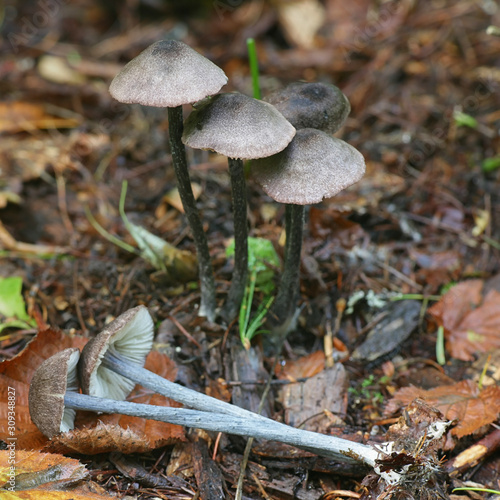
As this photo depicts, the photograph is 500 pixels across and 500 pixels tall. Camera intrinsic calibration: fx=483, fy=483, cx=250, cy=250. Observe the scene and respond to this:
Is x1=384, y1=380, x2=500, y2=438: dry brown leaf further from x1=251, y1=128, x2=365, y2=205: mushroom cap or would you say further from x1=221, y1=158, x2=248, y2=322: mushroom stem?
x1=251, y1=128, x2=365, y2=205: mushroom cap

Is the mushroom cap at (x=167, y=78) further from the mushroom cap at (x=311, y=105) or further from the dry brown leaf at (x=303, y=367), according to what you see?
the dry brown leaf at (x=303, y=367)

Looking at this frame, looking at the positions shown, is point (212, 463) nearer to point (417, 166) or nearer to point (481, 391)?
point (481, 391)

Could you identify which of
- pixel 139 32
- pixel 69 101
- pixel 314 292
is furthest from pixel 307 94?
pixel 139 32

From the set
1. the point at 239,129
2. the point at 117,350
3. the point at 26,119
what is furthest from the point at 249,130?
the point at 26,119

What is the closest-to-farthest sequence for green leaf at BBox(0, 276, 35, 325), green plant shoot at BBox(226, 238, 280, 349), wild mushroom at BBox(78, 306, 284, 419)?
wild mushroom at BBox(78, 306, 284, 419) → green plant shoot at BBox(226, 238, 280, 349) → green leaf at BBox(0, 276, 35, 325)

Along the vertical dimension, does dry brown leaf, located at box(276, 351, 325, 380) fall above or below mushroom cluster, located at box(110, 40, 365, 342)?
below

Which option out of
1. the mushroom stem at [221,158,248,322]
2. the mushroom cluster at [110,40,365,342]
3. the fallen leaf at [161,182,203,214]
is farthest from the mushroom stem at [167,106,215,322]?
the fallen leaf at [161,182,203,214]

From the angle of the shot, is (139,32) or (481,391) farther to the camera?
(139,32)
